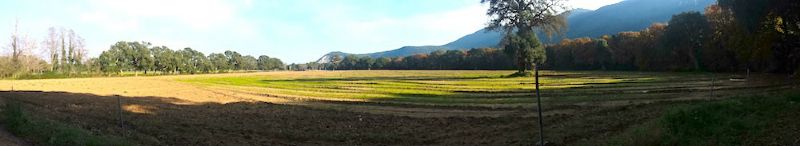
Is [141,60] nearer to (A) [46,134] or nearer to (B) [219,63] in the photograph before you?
(B) [219,63]

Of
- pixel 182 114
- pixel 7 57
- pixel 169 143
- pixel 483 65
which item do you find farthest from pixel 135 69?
pixel 169 143

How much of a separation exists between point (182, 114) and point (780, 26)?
3828 cm

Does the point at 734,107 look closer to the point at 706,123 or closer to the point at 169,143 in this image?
the point at 706,123

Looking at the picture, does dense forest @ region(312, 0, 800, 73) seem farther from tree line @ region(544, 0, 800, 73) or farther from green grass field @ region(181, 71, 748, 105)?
green grass field @ region(181, 71, 748, 105)

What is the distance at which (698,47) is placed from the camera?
7500 centimetres

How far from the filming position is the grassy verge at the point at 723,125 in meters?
11.3

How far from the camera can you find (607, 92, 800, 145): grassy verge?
11281 millimetres

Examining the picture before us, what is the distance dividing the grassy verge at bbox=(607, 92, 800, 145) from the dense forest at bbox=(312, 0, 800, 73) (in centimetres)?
1587

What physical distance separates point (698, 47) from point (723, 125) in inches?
2831

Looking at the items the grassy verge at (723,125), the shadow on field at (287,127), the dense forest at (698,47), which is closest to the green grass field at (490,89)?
the dense forest at (698,47)

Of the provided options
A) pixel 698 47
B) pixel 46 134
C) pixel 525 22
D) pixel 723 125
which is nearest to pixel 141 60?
pixel 525 22

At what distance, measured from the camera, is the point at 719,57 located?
69.9 meters

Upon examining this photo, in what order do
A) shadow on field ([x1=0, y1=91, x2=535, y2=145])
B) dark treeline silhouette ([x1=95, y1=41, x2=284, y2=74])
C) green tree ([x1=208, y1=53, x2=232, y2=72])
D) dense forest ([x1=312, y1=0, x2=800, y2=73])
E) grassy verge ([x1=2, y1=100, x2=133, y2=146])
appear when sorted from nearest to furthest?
grassy verge ([x1=2, y1=100, x2=133, y2=146]) → shadow on field ([x1=0, y1=91, x2=535, y2=145]) → dense forest ([x1=312, y1=0, x2=800, y2=73]) → dark treeline silhouette ([x1=95, y1=41, x2=284, y2=74]) → green tree ([x1=208, y1=53, x2=232, y2=72])

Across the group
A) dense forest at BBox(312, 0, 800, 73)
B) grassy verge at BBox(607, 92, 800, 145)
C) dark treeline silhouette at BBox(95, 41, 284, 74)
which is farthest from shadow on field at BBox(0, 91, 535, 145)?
dark treeline silhouette at BBox(95, 41, 284, 74)
